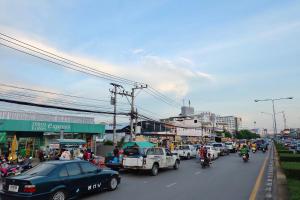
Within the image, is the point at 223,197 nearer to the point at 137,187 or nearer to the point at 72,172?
the point at 137,187

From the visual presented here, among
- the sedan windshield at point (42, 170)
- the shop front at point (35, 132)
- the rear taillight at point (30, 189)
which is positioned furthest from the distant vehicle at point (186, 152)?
the rear taillight at point (30, 189)

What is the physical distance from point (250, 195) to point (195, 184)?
10.7 ft

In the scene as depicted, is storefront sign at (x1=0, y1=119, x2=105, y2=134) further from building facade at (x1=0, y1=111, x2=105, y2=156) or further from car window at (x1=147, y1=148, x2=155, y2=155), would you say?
car window at (x1=147, y1=148, x2=155, y2=155)

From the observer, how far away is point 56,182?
943cm

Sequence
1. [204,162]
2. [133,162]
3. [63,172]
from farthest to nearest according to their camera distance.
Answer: [204,162]
[133,162]
[63,172]

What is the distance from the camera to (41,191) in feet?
29.3

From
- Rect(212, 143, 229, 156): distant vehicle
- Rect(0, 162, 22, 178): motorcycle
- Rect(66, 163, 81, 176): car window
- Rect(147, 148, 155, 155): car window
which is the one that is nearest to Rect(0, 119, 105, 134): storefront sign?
Rect(0, 162, 22, 178): motorcycle

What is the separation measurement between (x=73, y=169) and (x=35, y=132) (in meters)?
20.6

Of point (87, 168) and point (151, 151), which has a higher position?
point (151, 151)

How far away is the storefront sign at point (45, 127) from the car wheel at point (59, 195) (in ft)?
58.9

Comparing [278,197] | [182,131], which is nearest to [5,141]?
[278,197]

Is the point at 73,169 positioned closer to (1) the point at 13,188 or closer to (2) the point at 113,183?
(1) the point at 13,188

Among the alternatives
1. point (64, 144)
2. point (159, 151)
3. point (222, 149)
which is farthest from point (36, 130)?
point (222, 149)

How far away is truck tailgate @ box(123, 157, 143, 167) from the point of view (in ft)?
57.0
